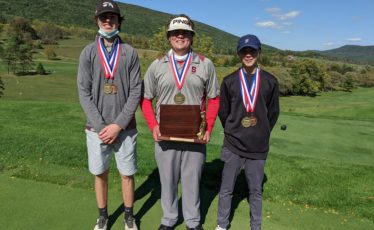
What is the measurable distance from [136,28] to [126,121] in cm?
17849

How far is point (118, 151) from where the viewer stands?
4.05 metres

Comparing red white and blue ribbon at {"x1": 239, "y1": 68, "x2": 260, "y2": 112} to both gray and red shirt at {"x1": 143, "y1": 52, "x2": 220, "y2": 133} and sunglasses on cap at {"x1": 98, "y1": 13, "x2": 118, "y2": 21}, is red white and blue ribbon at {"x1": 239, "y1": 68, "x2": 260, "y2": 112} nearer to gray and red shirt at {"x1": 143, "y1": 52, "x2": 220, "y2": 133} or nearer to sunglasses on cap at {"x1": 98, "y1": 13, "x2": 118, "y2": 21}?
gray and red shirt at {"x1": 143, "y1": 52, "x2": 220, "y2": 133}

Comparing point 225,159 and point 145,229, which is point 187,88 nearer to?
point 225,159

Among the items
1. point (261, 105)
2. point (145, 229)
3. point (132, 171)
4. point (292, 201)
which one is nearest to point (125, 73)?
point (132, 171)

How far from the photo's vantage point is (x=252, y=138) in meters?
4.13

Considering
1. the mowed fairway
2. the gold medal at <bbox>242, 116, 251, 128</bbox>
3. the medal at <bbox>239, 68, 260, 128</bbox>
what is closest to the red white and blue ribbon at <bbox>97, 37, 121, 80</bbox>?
the medal at <bbox>239, 68, 260, 128</bbox>

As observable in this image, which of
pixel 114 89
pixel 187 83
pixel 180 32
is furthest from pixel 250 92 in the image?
pixel 114 89

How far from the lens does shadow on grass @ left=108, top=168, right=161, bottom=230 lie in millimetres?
4465

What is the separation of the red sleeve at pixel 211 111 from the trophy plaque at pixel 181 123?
195 mm

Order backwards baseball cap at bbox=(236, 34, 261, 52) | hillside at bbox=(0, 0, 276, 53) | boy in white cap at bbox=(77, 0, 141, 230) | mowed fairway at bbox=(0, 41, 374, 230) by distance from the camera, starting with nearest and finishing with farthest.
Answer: boy in white cap at bbox=(77, 0, 141, 230), backwards baseball cap at bbox=(236, 34, 261, 52), mowed fairway at bbox=(0, 41, 374, 230), hillside at bbox=(0, 0, 276, 53)

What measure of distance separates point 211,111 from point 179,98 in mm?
417

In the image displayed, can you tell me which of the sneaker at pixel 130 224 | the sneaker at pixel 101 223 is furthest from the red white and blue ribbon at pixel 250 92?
the sneaker at pixel 101 223

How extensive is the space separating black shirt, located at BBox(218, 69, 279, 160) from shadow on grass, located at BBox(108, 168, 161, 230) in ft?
4.65

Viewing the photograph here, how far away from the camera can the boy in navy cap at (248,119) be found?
4055mm
